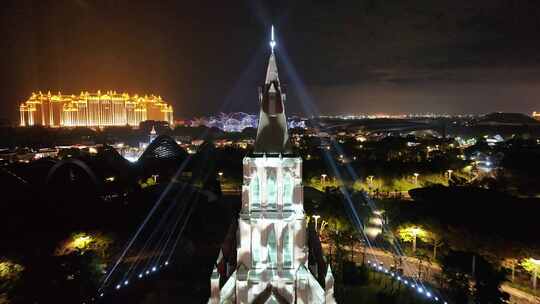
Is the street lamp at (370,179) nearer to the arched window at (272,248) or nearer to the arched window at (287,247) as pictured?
the arched window at (287,247)

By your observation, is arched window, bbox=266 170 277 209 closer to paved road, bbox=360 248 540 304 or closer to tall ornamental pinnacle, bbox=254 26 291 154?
tall ornamental pinnacle, bbox=254 26 291 154

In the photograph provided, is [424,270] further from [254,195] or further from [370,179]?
[370,179]

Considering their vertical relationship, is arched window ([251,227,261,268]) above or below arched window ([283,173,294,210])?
below

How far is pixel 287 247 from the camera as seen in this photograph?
1741cm

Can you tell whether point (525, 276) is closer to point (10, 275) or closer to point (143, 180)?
point (10, 275)

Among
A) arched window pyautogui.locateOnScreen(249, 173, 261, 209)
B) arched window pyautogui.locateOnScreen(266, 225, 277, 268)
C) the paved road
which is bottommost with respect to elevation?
the paved road

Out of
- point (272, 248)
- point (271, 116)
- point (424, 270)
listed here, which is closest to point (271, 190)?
point (272, 248)

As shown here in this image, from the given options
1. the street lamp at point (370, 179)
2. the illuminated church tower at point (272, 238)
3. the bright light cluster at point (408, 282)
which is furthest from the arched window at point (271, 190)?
the street lamp at point (370, 179)

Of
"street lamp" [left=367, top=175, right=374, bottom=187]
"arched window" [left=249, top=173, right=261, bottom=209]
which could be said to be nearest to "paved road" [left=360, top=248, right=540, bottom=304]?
"arched window" [left=249, top=173, right=261, bottom=209]

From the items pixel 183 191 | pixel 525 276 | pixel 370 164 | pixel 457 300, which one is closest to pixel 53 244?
pixel 183 191

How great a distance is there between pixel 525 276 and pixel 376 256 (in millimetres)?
12138

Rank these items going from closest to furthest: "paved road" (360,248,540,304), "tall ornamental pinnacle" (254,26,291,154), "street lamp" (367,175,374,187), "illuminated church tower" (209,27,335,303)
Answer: "illuminated church tower" (209,27,335,303), "tall ornamental pinnacle" (254,26,291,154), "paved road" (360,248,540,304), "street lamp" (367,175,374,187)

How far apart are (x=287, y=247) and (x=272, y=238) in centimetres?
86

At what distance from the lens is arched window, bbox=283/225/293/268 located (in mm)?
17266
